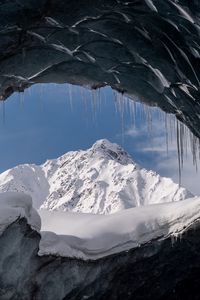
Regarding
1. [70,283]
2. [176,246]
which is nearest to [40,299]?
[70,283]

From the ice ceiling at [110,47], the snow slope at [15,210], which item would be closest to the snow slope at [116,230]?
the snow slope at [15,210]

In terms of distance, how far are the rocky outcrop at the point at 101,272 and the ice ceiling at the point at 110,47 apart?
2671mm

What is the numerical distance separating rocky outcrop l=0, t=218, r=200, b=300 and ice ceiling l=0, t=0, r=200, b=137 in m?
2.67

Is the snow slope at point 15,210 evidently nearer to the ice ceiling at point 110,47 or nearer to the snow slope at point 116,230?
the snow slope at point 116,230

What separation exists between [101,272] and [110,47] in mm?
5222

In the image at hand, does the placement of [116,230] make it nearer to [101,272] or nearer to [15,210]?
[101,272]

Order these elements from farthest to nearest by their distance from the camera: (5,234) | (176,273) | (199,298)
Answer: (199,298) → (176,273) → (5,234)

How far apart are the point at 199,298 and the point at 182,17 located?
30.2ft

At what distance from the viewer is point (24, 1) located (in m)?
5.34

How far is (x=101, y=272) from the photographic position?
9930 mm

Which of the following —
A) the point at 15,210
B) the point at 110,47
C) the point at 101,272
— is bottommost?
the point at 101,272

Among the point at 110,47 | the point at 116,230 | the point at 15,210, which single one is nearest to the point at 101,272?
the point at 116,230

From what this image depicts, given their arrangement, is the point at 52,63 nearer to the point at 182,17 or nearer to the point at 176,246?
the point at 182,17

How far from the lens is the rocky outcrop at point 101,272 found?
8312mm
